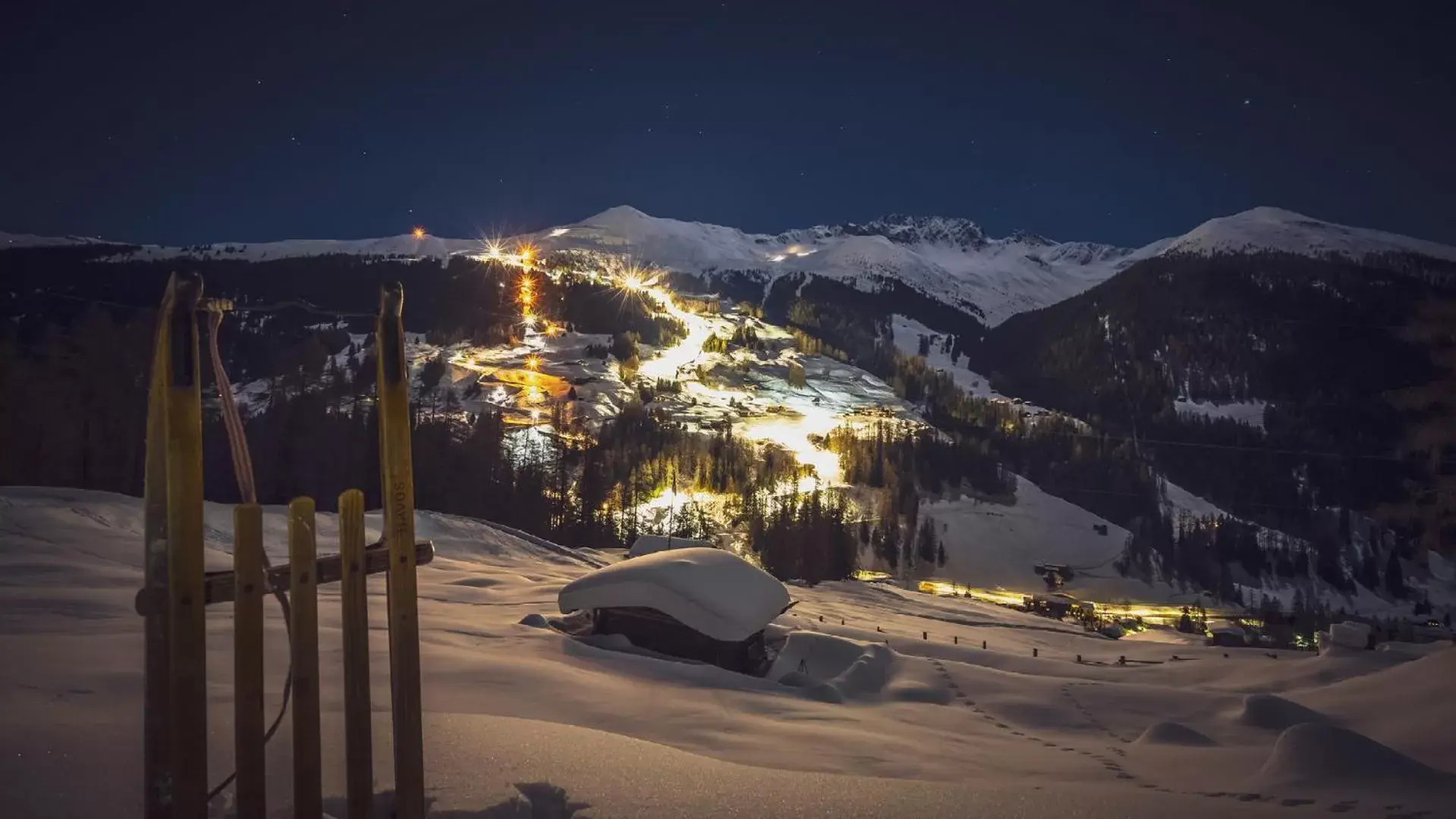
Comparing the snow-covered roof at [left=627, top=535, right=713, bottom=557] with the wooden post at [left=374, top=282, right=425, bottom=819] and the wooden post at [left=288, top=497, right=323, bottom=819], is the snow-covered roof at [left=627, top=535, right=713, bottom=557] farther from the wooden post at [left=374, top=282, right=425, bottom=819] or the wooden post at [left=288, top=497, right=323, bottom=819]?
the wooden post at [left=288, top=497, right=323, bottom=819]

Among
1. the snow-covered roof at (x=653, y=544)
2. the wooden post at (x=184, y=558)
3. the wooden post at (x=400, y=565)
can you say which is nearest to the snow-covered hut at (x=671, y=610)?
the snow-covered roof at (x=653, y=544)

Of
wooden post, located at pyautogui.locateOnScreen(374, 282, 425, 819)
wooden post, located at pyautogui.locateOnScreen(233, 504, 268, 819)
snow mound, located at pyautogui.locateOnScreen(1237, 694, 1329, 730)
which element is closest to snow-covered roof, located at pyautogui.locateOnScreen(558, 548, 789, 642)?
snow mound, located at pyautogui.locateOnScreen(1237, 694, 1329, 730)

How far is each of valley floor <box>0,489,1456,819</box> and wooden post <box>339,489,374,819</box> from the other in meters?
0.99

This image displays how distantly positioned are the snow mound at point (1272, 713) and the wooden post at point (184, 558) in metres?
19.7

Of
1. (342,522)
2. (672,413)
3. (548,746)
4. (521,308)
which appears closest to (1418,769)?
(548,746)

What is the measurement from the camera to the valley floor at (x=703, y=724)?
648cm

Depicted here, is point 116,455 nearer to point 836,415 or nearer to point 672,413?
point 672,413

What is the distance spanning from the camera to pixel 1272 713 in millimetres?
17484

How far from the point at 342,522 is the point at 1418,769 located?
38.2 feet

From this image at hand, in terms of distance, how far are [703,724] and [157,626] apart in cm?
790

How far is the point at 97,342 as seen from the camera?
53.2m

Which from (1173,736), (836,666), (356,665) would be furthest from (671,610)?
(356,665)

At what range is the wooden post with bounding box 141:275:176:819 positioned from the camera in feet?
14.2

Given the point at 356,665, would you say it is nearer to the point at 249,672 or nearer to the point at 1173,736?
the point at 249,672
